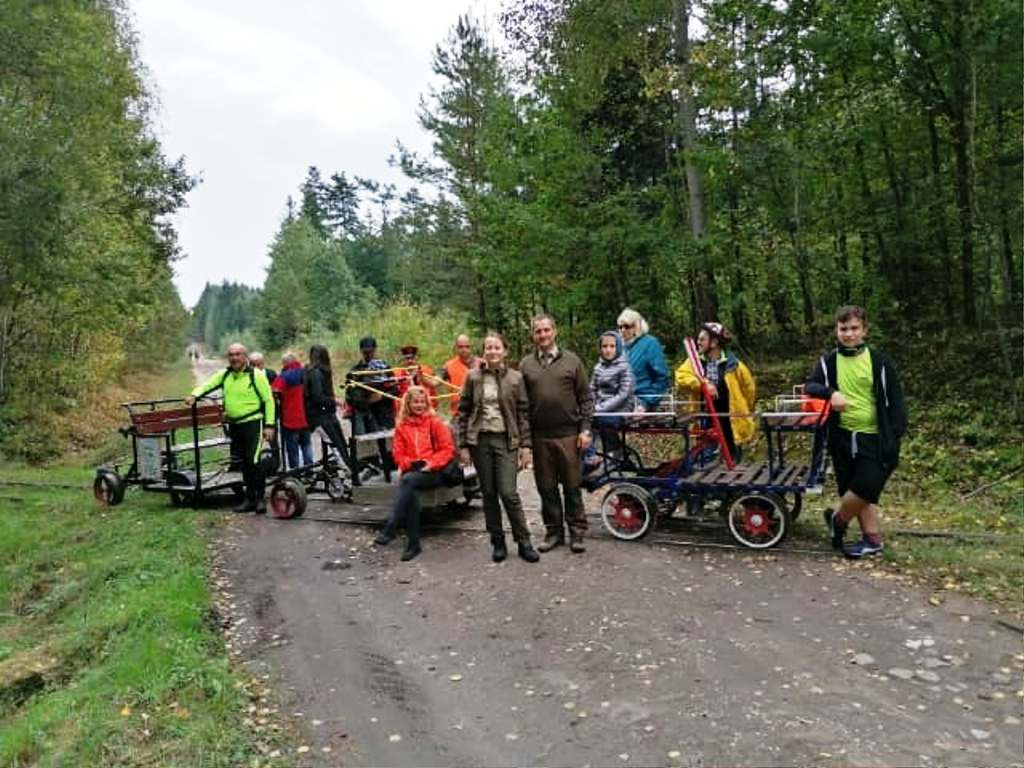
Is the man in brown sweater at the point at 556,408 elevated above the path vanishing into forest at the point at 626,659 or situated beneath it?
elevated above

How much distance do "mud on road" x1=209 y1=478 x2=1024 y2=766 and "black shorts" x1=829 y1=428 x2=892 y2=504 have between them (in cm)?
68

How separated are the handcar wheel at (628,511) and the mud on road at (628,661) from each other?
1.00 feet

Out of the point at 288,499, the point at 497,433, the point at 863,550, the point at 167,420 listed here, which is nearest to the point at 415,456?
the point at 497,433

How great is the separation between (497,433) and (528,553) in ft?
3.56

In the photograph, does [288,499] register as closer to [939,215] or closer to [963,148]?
[963,148]

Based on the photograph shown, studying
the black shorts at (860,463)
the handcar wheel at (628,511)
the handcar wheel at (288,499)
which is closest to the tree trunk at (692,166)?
the handcar wheel at (628,511)

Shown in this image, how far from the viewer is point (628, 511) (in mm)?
7762

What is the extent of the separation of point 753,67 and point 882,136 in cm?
304

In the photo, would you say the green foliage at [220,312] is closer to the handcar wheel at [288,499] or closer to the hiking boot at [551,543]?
the handcar wheel at [288,499]

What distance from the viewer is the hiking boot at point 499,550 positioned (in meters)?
7.29

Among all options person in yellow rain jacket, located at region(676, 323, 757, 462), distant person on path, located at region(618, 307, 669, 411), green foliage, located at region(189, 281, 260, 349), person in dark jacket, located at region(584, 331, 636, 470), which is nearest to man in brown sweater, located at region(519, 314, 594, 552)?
person in dark jacket, located at region(584, 331, 636, 470)

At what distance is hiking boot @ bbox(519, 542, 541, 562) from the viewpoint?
23.6ft

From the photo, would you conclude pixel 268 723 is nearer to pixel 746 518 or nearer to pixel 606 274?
pixel 746 518

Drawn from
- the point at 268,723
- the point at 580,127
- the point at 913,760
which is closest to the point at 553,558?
the point at 268,723
